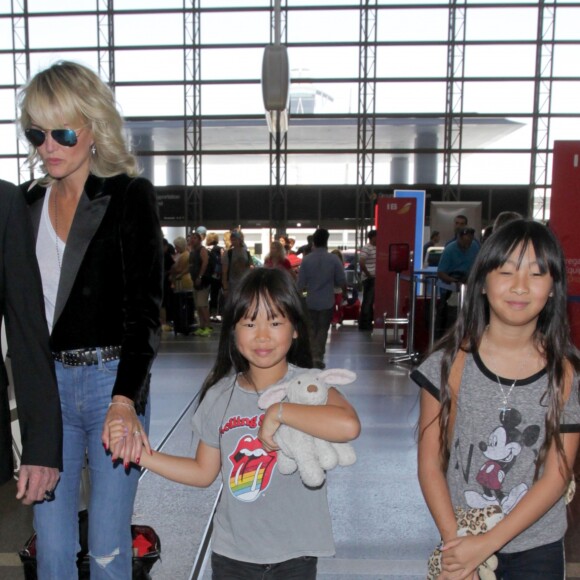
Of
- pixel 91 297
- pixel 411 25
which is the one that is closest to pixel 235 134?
pixel 411 25

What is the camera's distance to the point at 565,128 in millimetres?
20734

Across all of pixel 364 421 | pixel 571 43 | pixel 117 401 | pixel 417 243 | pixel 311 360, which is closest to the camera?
pixel 117 401

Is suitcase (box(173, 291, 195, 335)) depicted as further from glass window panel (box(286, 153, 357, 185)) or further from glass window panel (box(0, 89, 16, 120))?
glass window panel (box(0, 89, 16, 120))

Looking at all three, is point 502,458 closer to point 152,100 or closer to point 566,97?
point 152,100

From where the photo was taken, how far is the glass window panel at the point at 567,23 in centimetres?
2023

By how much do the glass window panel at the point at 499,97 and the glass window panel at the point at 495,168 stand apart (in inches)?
52.5

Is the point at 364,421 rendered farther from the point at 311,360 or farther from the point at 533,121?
the point at 533,121

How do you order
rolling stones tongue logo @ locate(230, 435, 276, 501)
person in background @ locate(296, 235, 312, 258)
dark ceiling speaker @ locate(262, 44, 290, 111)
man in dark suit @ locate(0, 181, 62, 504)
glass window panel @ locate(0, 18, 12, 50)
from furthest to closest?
glass window panel @ locate(0, 18, 12, 50), person in background @ locate(296, 235, 312, 258), dark ceiling speaker @ locate(262, 44, 290, 111), rolling stones tongue logo @ locate(230, 435, 276, 501), man in dark suit @ locate(0, 181, 62, 504)

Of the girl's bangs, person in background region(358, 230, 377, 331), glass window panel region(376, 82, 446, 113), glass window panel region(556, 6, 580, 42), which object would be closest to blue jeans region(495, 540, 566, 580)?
the girl's bangs

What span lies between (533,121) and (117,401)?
831 inches

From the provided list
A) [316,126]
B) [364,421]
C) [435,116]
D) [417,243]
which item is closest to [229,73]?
[316,126]

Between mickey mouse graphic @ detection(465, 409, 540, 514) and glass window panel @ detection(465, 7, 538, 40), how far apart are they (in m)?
20.7

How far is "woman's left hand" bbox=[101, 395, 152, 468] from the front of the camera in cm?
158

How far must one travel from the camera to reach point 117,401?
171 cm
